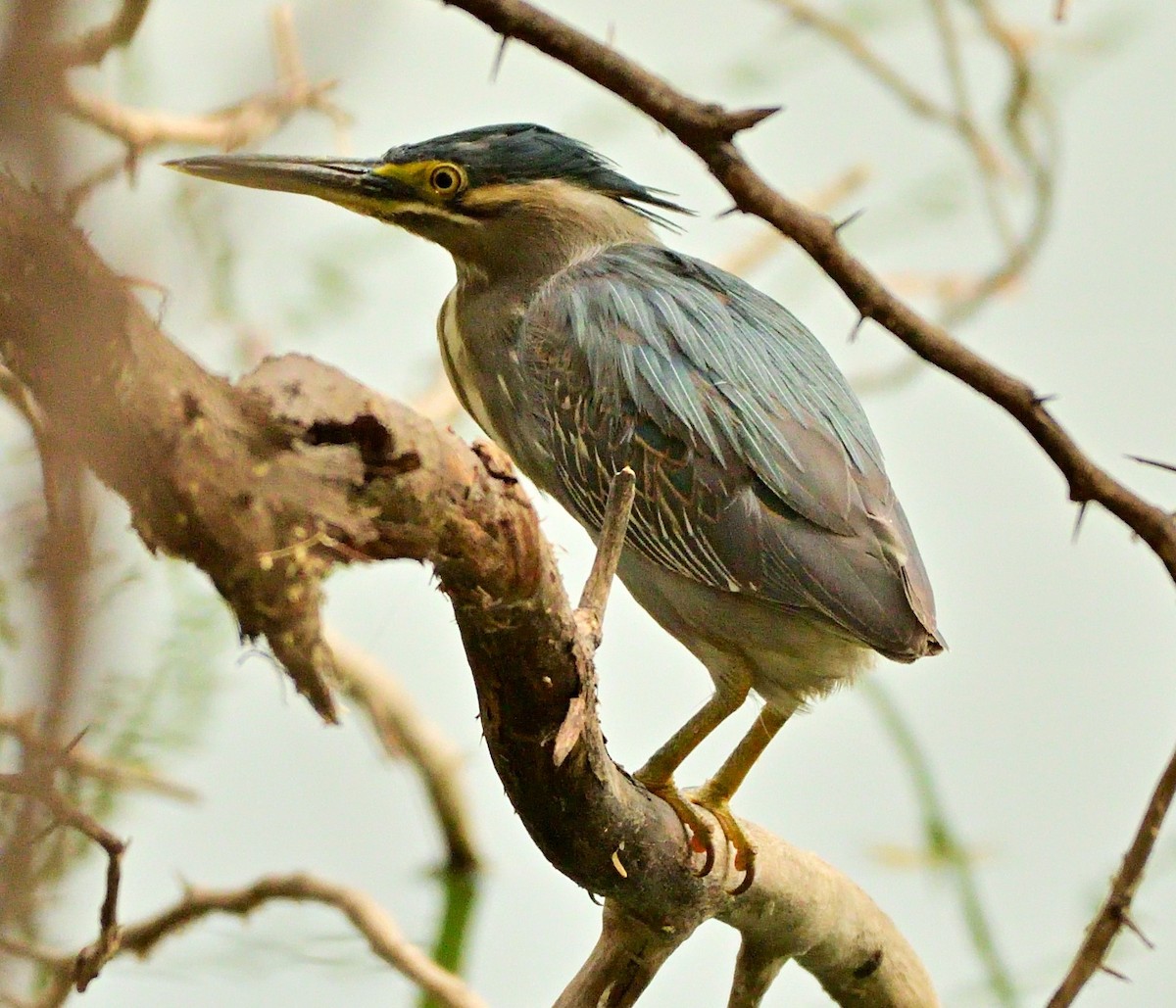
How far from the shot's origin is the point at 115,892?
1.55 m

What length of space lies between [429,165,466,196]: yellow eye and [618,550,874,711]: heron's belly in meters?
0.59

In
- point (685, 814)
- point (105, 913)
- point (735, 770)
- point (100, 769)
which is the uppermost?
point (735, 770)

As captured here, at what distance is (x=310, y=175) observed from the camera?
2.00m

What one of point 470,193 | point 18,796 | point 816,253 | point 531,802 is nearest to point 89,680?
point 18,796

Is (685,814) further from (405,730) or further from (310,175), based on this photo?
(405,730)

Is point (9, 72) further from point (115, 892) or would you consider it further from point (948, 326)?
point (948, 326)

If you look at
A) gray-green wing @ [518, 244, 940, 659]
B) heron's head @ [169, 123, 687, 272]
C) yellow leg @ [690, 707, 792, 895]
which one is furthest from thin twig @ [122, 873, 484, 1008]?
heron's head @ [169, 123, 687, 272]

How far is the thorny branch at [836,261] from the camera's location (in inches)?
62.9

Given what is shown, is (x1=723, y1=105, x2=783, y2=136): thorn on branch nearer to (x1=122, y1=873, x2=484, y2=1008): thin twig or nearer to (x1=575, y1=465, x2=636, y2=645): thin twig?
(x1=575, y1=465, x2=636, y2=645): thin twig

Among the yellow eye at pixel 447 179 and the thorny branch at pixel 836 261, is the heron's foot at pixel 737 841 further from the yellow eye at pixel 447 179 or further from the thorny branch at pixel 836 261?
the yellow eye at pixel 447 179

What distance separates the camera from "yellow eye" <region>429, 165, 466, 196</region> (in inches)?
82.1

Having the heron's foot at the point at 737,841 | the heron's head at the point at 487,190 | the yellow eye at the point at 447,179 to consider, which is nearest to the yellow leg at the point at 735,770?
the heron's foot at the point at 737,841

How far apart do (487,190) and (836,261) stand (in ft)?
2.04

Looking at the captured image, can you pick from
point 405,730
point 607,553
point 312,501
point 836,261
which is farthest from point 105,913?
point 405,730
